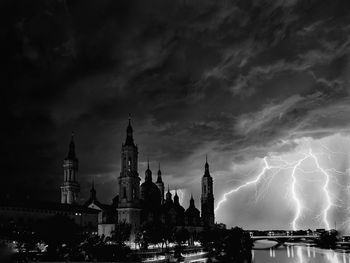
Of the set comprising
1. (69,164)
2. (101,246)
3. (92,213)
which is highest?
(69,164)

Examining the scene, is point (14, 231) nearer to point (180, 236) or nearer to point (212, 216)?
point (180, 236)

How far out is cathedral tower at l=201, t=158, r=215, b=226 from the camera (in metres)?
193

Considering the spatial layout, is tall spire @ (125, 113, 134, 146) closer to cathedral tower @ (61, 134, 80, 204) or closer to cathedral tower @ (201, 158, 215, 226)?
cathedral tower @ (61, 134, 80, 204)

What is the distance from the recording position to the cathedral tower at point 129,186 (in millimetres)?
123000

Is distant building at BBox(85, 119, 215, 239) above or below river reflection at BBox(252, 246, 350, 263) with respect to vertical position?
above

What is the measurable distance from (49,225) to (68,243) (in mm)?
6287

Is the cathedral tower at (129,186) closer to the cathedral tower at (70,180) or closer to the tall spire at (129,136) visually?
the tall spire at (129,136)

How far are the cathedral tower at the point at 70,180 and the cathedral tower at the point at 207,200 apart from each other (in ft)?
246

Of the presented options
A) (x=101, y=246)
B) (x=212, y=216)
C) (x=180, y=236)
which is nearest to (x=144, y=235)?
(x=180, y=236)

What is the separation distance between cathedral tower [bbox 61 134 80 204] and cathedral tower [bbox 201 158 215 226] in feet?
246

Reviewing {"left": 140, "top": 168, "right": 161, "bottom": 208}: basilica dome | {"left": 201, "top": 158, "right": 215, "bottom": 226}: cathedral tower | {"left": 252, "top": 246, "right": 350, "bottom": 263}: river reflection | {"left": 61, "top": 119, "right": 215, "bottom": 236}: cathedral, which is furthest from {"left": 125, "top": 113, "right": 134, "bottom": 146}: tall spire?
{"left": 201, "top": 158, "right": 215, "bottom": 226}: cathedral tower

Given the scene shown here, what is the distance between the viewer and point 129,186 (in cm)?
12306

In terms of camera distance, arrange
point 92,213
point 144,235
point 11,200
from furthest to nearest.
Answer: point 92,213, point 144,235, point 11,200

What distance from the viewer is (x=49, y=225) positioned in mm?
78375
